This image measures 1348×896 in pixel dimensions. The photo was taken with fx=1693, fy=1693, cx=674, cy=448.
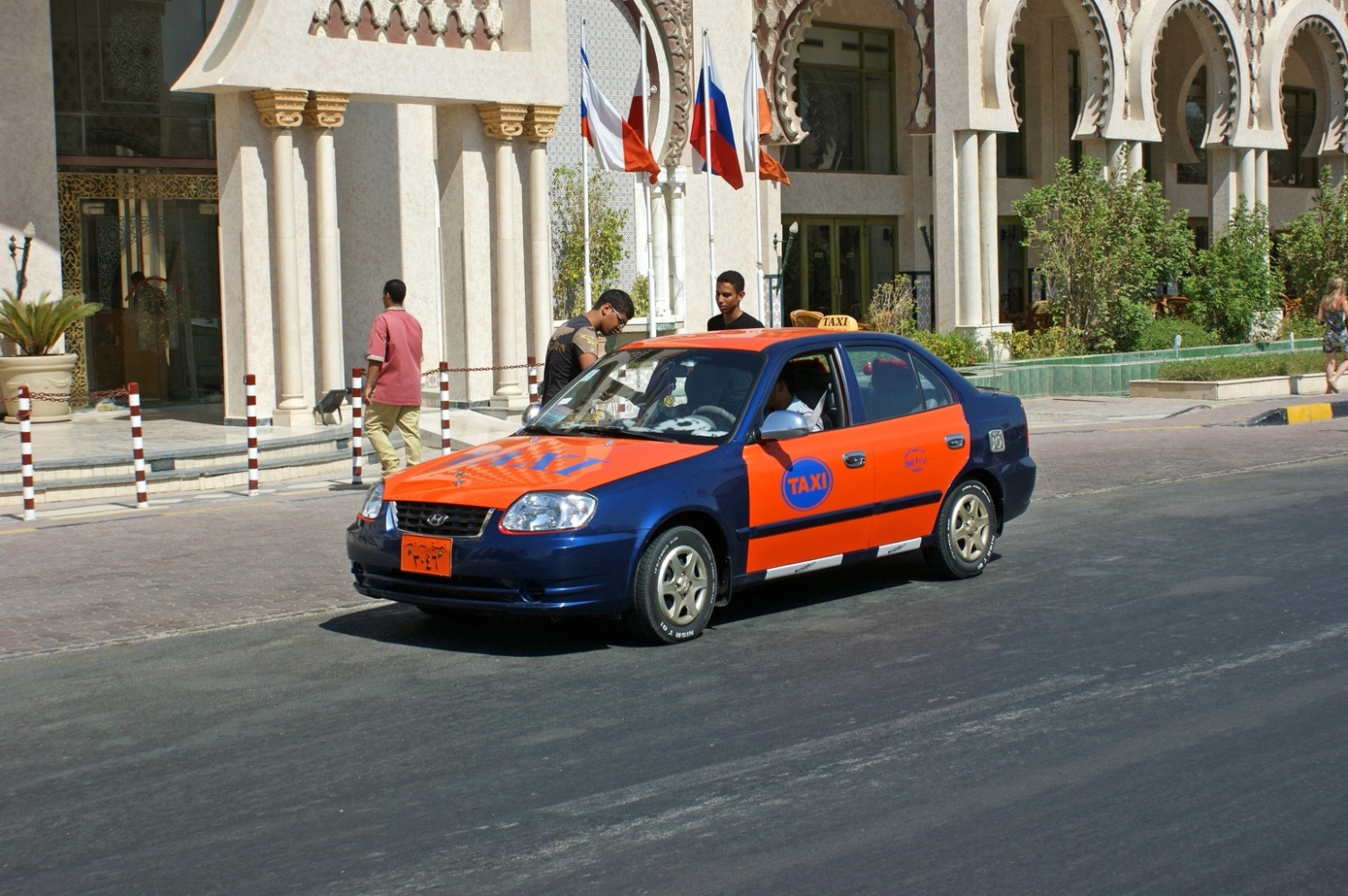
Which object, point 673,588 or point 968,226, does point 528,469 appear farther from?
point 968,226

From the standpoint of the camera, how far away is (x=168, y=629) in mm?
9477

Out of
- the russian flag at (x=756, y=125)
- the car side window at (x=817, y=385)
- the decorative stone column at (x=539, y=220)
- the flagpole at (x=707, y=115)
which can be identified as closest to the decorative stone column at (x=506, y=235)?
the decorative stone column at (x=539, y=220)

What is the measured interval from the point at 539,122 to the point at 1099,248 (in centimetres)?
1155

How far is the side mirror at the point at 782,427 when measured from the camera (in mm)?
9062

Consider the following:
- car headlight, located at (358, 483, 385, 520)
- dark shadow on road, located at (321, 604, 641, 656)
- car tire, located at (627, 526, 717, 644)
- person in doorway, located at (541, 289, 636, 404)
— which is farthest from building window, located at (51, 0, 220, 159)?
car tire, located at (627, 526, 717, 644)

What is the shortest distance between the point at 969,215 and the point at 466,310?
11.9 m

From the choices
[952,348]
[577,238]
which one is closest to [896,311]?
[952,348]

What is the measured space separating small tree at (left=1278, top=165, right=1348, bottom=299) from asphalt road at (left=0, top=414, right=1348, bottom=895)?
2587cm

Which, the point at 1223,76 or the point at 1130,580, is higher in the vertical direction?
the point at 1223,76

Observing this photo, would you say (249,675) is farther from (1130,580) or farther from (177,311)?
(177,311)

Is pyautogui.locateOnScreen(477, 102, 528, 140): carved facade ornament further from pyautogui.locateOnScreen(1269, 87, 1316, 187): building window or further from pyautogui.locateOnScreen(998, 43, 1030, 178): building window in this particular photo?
Answer: pyautogui.locateOnScreen(1269, 87, 1316, 187): building window

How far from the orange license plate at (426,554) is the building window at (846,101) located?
2835 centimetres

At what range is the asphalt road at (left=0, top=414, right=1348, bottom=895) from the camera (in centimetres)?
533

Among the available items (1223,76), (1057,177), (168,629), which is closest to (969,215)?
(1057,177)
